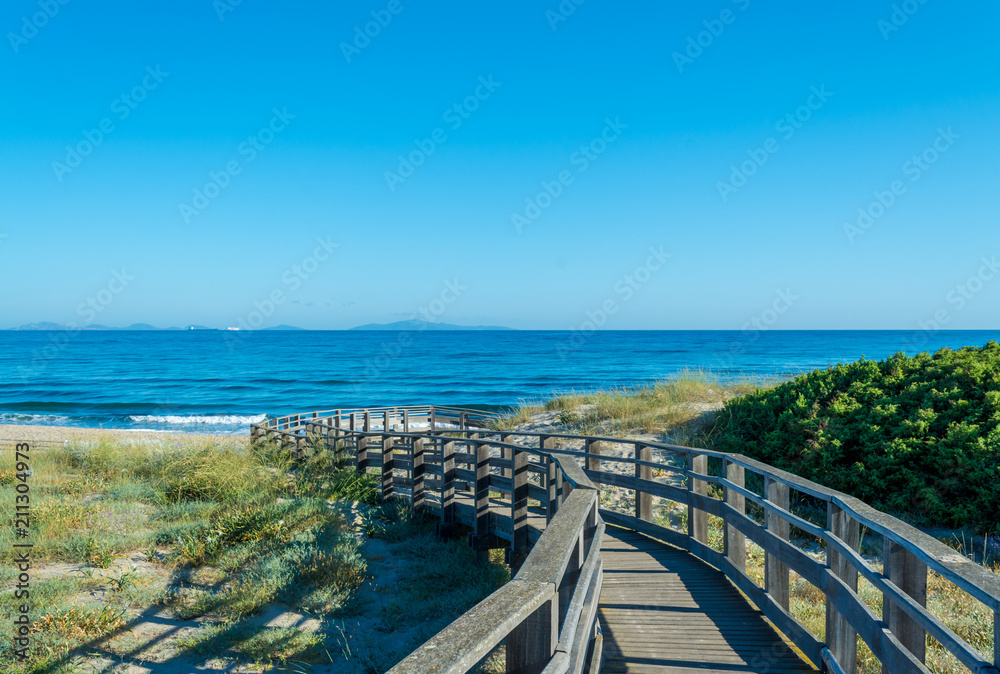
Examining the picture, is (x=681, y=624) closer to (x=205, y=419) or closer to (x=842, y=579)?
(x=842, y=579)

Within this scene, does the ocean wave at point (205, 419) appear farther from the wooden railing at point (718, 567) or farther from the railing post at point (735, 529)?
the railing post at point (735, 529)

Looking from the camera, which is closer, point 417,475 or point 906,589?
point 906,589

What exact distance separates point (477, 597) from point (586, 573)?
5976mm

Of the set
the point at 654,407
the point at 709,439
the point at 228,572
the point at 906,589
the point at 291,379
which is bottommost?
the point at 291,379

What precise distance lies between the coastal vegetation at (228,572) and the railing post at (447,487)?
1.61 ft

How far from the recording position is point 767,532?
544 cm

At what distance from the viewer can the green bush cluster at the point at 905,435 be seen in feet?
29.2

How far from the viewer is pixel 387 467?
13383mm

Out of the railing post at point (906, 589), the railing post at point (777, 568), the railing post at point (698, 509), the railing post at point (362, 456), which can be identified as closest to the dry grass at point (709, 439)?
the railing post at point (777, 568)

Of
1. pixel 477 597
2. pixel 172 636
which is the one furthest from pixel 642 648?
pixel 172 636

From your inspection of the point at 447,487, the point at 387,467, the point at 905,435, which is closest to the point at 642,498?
the point at 447,487

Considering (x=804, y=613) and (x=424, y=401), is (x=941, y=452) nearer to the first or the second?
(x=804, y=613)

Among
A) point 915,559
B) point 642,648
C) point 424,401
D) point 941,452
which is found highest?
point 915,559

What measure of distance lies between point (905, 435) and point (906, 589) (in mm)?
7543
